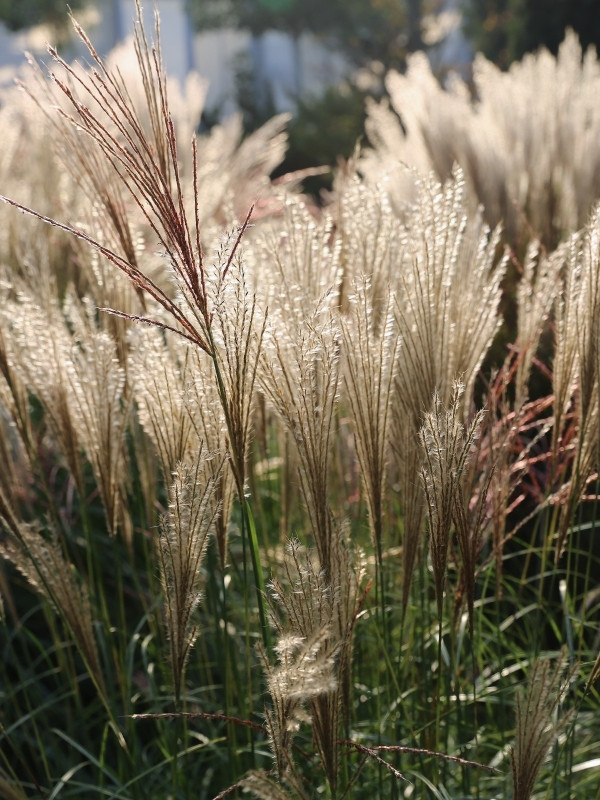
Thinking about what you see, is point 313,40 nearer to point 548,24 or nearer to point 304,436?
point 548,24

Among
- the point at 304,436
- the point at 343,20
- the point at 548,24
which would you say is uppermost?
the point at 343,20

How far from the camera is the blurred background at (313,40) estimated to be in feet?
47.9

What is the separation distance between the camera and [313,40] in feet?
93.7

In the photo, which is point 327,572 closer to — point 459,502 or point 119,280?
point 459,502

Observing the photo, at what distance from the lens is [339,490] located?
7.90 feet

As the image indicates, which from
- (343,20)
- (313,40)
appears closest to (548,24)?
(343,20)

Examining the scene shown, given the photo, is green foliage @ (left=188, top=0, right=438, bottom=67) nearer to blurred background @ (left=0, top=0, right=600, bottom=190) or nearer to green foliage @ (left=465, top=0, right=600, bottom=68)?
blurred background @ (left=0, top=0, right=600, bottom=190)

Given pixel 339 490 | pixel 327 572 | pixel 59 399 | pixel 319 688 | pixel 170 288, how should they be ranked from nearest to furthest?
pixel 319 688
pixel 327 572
pixel 59 399
pixel 339 490
pixel 170 288

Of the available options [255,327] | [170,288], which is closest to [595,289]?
[255,327]

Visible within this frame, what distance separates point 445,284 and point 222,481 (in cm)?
50

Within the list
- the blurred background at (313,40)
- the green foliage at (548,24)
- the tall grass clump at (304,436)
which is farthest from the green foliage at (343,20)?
the tall grass clump at (304,436)

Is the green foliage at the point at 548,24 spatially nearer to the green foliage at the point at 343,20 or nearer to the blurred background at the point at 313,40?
the blurred background at the point at 313,40

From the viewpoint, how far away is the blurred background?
14608 mm

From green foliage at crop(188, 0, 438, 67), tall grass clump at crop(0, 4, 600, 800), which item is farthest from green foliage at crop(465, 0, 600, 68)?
tall grass clump at crop(0, 4, 600, 800)
